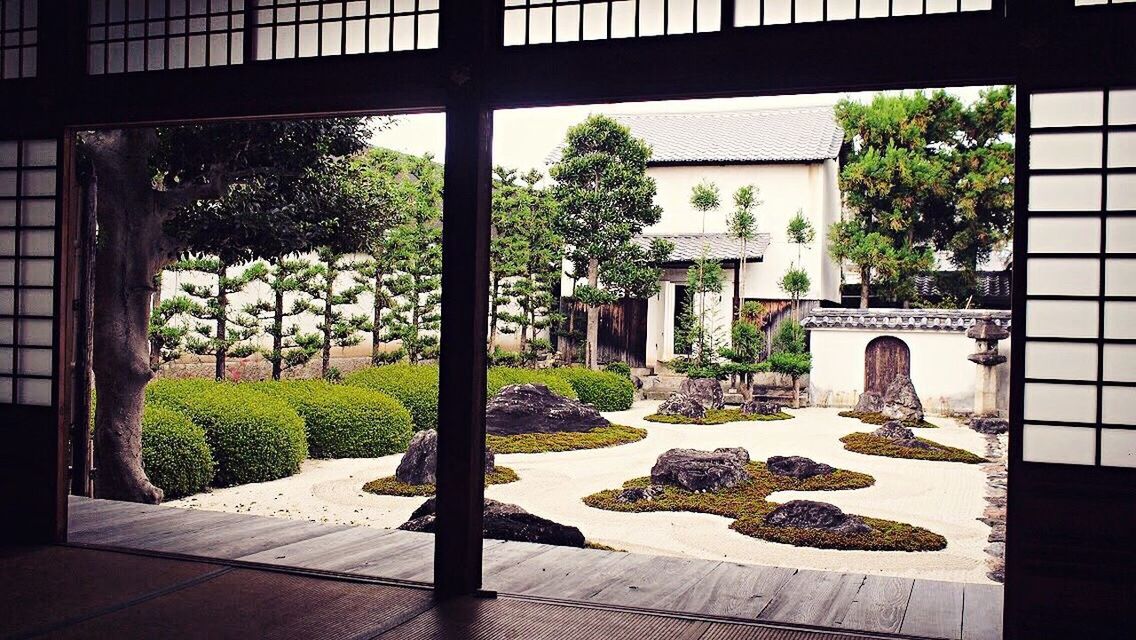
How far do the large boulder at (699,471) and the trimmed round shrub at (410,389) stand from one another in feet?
9.96

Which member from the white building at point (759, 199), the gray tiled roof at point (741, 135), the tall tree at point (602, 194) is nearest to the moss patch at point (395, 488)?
the tall tree at point (602, 194)

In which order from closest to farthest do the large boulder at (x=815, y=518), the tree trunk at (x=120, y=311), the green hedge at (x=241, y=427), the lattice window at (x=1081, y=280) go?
the lattice window at (x=1081, y=280) → the tree trunk at (x=120, y=311) → the large boulder at (x=815, y=518) → the green hedge at (x=241, y=427)

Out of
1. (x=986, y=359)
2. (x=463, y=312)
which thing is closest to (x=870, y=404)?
(x=986, y=359)

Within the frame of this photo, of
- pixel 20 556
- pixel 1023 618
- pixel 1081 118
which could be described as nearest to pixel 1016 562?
pixel 1023 618

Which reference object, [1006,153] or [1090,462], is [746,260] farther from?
[1090,462]

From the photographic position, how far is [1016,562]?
3.13m

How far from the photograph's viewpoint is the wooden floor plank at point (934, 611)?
11.0ft

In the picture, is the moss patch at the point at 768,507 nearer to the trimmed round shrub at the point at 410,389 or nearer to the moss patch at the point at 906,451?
the moss patch at the point at 906,451

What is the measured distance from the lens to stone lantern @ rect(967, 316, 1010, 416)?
1345 centimetres

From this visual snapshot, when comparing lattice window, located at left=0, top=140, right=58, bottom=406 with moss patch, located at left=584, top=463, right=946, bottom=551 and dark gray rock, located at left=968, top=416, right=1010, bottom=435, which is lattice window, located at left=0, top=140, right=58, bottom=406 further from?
dark gray rock, located at left=968, top=416, right=1010, bottom=435

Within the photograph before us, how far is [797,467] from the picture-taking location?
33.7ft

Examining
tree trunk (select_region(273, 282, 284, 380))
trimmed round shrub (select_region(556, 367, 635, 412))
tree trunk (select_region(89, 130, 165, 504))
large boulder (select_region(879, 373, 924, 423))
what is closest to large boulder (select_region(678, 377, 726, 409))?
trimmed round shrub (select_region(556, 367, 635, 412))

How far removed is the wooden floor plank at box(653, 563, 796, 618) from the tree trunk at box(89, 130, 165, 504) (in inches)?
195

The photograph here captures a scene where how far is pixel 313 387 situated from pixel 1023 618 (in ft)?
28.3
